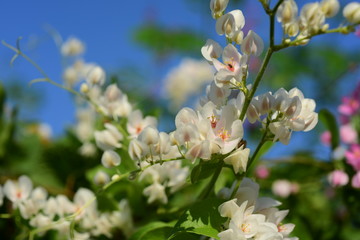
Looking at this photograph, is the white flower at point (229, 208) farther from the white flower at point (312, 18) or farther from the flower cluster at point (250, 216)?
the white flower at point (312, 18)

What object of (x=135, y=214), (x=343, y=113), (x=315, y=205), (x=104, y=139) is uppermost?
(x=104, y=139)

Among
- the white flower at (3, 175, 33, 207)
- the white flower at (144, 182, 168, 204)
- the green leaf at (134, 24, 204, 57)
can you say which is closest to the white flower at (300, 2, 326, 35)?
the white flower at (144, 182, 168, 204)

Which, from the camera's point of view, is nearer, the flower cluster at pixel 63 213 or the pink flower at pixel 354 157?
the flower cluster at pixel 63 213

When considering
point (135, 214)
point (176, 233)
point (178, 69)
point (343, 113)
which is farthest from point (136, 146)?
point (178, 69)

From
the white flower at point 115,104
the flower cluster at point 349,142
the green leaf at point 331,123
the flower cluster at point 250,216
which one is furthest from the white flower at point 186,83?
the flower cluster at point 250,216

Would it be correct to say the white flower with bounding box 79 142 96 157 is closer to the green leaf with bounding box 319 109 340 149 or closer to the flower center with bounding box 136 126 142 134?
the flower center with bounding box 136 126 142 134

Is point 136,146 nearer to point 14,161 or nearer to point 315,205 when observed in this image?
point 14,161
